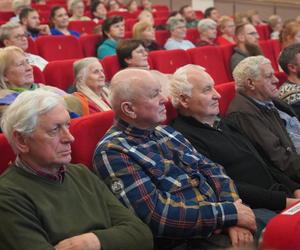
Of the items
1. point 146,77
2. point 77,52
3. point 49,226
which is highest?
point 146,77

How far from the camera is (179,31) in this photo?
5.05 m

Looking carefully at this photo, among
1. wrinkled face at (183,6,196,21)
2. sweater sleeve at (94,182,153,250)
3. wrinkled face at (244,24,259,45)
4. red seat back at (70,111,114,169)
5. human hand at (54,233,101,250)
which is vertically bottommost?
wrinkled face at (183,6,196,21)

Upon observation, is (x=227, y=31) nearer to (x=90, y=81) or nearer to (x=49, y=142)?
(x=90, y=81)

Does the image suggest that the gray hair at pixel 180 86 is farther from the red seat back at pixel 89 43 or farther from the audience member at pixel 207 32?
the audience member at pixel 207 32

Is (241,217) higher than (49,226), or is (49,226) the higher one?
(49,226)

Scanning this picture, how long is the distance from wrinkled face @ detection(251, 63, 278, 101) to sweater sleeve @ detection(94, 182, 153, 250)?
3.79 ft

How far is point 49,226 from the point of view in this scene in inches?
52.5

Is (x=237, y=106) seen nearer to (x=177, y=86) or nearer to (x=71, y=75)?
(x=177, y=86)

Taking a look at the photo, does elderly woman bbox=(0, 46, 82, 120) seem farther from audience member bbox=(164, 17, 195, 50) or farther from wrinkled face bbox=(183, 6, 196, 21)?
wrinkled face bbox=(183, 6, 196, 21)

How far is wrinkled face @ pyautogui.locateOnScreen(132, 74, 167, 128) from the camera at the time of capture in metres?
1.76

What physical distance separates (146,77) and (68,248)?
677 mm

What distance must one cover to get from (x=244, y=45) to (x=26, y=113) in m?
3.15


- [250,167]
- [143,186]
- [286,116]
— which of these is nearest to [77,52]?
[286,116]

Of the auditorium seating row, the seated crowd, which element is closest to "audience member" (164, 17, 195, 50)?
the auditorium seating row
